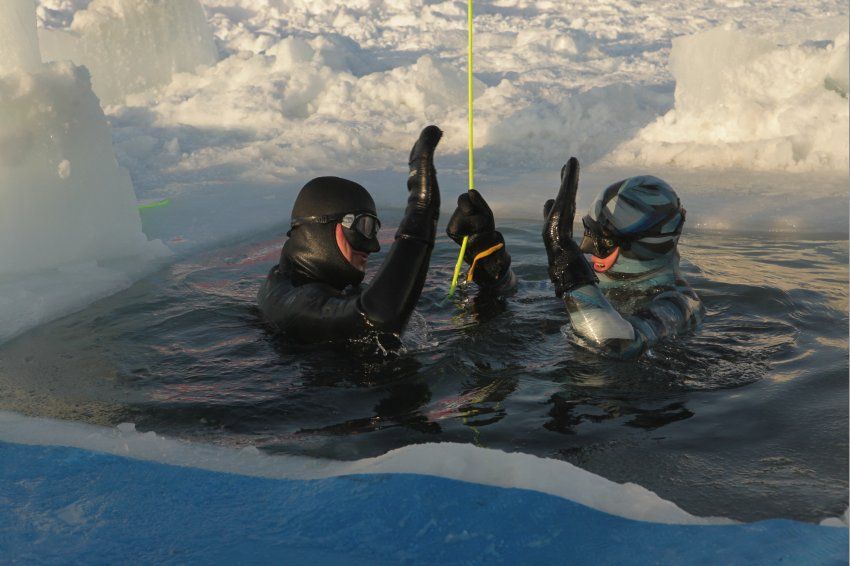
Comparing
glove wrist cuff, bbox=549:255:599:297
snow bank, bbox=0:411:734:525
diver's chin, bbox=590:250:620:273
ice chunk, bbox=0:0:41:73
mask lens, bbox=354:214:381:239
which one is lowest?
snow bank, bbox=0:411:734:525

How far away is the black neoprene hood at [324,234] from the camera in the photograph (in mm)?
4559

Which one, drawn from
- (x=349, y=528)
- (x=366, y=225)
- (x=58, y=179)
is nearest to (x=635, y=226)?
(x=366, y=225)

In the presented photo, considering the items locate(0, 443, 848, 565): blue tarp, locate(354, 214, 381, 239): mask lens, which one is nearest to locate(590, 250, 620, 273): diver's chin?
locate(354, 214, 381, 239): mask lens

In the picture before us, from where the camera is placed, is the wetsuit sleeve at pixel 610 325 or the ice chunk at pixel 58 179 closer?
the wetsuit sleeve at pixel 610 325

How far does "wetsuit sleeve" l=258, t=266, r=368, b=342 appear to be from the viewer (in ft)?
13.9

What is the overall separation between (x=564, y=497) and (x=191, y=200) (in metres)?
7.34

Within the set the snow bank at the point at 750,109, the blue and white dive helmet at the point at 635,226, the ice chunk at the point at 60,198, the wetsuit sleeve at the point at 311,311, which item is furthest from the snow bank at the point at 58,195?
the snow bank at the point at 750,109

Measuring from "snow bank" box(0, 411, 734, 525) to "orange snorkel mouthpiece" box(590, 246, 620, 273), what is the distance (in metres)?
1.78

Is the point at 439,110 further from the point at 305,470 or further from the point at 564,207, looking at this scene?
the point at 305,470

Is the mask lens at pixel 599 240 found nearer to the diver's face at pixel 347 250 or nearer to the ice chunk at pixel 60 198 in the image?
the diver's face at pixel 347 250

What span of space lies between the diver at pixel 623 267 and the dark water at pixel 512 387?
0.62 ft

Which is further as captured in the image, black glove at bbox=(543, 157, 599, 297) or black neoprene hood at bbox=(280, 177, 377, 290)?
black neoprene hood at bbox=(280, 177, 377, 290)

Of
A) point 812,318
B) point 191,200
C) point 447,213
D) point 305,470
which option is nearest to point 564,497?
point 305,470

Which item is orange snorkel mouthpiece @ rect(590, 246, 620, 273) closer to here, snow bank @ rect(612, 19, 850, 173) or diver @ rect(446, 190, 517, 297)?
diver @ rect(446, 190, 517, 297)
